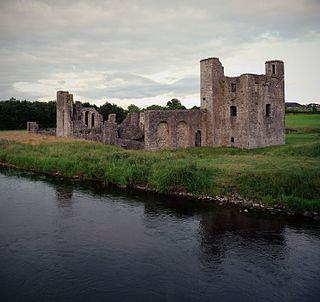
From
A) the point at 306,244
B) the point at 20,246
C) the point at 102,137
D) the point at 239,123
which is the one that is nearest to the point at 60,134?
the point at 102,137

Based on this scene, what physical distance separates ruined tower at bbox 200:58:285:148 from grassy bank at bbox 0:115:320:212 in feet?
6.56

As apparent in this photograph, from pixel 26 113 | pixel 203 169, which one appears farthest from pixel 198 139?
pixel 26 113

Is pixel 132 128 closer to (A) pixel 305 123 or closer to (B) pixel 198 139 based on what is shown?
(B) pixel 198 139

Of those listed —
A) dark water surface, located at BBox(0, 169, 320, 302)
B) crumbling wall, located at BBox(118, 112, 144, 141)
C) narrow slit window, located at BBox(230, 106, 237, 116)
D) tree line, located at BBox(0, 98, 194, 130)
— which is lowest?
dark water surface, located at BBox(0, 169, 320, 302)

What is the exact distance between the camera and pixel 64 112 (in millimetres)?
45875

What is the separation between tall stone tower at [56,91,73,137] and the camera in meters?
44.8

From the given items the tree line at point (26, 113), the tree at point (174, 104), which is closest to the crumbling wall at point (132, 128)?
the tree line at point (26, 113)

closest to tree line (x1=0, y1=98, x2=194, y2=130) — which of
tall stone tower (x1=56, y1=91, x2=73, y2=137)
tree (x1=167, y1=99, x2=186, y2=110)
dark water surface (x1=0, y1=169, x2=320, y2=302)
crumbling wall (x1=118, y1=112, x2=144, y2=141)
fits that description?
tree (x1=167, y1=99, x2=186, y2=110)

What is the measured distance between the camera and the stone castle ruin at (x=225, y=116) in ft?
107

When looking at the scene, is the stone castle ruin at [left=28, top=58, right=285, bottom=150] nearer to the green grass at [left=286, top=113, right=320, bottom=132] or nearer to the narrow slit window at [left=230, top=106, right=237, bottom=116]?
the narrow slit window at [left=230, top=106, right=237, bottom=116]

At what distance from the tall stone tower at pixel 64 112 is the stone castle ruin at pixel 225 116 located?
1078 centimetres

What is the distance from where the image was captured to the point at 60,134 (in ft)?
154

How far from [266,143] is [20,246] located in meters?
24.8

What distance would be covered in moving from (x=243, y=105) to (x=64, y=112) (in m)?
22.2
